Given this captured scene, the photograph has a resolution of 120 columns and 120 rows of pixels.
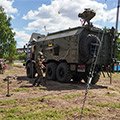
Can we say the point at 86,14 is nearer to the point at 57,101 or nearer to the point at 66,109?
the point at 57,101

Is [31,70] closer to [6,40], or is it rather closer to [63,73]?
[63,73]

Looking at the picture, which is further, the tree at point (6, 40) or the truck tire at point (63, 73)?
the tree at point (6, 40)

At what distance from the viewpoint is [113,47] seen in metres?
16.7

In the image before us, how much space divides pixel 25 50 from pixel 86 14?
632 cm

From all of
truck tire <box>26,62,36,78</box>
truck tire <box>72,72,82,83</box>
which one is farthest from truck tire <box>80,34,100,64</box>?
truck tire <box>26,62,36,78</box>

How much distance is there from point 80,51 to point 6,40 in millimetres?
33284

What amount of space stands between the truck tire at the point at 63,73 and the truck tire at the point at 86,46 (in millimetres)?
1038

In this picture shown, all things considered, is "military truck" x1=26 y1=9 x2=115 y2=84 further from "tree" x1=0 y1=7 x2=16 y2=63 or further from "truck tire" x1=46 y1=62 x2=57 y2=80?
"tree" x1=0 y1=7 x2=16 y2=63

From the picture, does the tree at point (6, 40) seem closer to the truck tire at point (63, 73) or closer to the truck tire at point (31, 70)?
the truck tire at point (31, 70)

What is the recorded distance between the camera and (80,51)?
16.0m

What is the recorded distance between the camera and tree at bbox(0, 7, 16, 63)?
47656mm

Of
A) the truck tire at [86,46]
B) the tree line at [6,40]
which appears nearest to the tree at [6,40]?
the tree line at [6,40]

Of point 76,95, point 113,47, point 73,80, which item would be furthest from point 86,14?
point 76,95

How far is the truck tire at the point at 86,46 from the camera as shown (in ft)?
52.1
